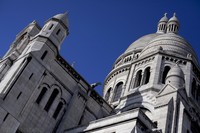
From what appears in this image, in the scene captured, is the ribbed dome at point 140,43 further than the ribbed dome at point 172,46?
Yes

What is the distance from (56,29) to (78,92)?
5.49 m

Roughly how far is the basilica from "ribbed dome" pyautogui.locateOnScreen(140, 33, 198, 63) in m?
0.11

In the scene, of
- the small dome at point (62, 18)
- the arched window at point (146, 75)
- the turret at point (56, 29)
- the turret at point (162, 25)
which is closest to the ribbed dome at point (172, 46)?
the arched window at point (146, 75)

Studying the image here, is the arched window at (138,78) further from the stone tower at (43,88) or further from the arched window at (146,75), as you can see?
the stone tower at (43,88)

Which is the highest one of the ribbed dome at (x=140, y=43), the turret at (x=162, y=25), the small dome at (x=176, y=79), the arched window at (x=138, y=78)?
the turret at (x=162, y=25)

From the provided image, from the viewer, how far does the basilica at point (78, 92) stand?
22875 mm

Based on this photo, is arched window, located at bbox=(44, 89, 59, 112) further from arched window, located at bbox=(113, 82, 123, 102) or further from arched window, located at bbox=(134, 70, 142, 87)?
arched window, located at bbox=(113, 82, 123, 102)

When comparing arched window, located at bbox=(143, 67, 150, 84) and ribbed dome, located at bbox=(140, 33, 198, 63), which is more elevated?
ribbed dome, located at bbox=(140, 33, 198, 63)

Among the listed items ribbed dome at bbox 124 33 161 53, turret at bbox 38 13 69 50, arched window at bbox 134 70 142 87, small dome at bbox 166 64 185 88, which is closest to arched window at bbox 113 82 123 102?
arched window at bbox 134 70 142 87

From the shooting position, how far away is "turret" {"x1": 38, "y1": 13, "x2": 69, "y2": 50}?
91.7 ft

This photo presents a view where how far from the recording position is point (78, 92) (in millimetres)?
29016

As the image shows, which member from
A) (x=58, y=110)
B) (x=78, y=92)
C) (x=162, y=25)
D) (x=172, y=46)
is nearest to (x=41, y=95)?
(x=58, y=110)

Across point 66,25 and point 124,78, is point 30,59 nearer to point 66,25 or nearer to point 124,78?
point 66,25

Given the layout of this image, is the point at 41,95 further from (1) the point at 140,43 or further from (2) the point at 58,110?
(1) the point at 140,43
